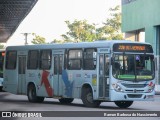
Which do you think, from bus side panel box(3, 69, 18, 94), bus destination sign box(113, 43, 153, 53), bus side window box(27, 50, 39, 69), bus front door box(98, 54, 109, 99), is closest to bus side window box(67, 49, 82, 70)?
bus front door box(98, 54, 109, 99)

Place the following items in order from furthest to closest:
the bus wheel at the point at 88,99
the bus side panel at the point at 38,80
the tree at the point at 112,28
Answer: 1. the tree at the point at 112,28
2. the bus side panel at the point at 38,80
3. the bus wheel at the point at 88,99

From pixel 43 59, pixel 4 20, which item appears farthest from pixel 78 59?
pixel 4 20

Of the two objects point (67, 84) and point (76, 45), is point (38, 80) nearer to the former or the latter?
point (67, 84)

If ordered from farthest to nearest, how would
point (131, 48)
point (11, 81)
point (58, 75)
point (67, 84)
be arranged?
point (11, 81) < point (58, 75) < point (67, 84) < point (131, 48)

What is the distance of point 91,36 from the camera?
364 feet

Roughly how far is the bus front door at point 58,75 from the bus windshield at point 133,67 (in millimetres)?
4005

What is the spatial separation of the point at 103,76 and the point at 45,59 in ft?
16.1

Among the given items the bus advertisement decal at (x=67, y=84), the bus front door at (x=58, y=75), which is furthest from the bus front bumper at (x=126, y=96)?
the bus front door at (x=58, y=75)

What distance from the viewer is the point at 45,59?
97.5 feet

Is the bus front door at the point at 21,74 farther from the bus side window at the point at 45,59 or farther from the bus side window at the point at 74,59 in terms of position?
the bus side window at the point at 74,59

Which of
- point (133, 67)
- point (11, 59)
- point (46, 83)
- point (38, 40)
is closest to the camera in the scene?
point (133, 67)

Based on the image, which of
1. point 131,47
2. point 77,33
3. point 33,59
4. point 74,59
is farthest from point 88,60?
point 77,33

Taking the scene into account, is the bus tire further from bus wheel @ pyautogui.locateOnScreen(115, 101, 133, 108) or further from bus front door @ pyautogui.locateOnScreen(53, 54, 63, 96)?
bus wheel @ pyautogui.locateOnScreen(115, 101, 133, 108)

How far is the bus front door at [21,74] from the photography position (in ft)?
103
